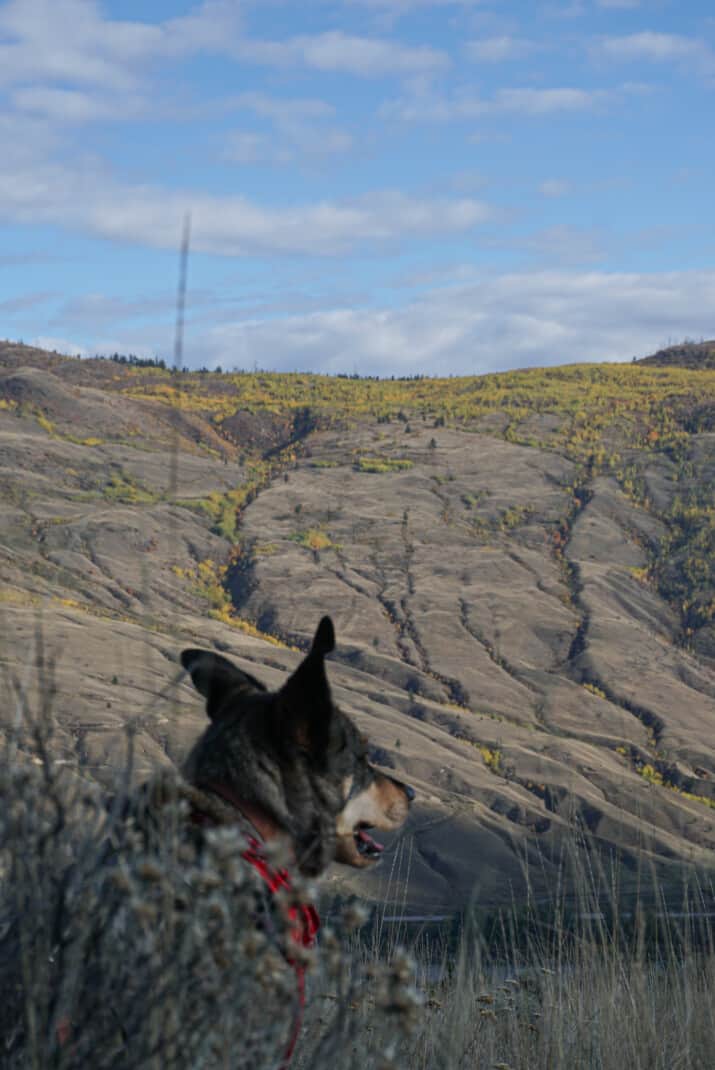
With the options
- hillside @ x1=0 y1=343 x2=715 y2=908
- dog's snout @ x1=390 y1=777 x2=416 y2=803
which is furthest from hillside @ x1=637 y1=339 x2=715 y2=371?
dog's snout @ x1=390 y1=777 x2=416 y2=803

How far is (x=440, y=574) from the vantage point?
4747 centimetres

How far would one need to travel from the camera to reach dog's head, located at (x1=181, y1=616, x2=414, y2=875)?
10.0 ft

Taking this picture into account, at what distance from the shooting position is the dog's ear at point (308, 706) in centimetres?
301

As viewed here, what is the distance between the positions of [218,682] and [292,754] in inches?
21.4

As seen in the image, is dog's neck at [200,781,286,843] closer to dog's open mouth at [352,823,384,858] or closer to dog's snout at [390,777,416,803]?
dog's open mouth at [352,823,384,858]

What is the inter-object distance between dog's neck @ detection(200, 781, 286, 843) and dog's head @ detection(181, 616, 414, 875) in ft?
0.04

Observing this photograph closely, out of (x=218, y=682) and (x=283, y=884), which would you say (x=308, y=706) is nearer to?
(x=218, y=682)

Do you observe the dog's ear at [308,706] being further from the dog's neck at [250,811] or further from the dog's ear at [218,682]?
the dog's ear at [218,682]

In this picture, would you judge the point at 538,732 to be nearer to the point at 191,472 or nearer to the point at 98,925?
the point at 191,472

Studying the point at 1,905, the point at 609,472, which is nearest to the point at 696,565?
the point at 609,472

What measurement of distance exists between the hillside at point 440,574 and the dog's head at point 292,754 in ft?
52.4

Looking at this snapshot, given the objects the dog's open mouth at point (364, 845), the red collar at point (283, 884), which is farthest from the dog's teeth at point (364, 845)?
the red collar at point (283, 884)

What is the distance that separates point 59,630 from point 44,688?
28.9 metres

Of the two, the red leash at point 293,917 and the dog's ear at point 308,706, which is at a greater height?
the dog's ear at point 308,706
